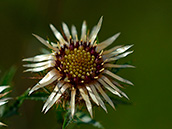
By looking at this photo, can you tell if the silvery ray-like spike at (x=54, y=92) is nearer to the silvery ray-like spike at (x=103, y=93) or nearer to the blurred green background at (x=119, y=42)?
the silvery ray-like spike at (x=103, y=93)

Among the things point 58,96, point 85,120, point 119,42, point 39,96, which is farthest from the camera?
point 119,42

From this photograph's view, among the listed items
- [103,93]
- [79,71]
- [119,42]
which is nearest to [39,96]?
[79,71]

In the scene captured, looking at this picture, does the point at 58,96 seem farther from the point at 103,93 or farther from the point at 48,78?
the point at 103,93

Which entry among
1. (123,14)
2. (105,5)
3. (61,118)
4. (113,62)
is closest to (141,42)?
(123,14)

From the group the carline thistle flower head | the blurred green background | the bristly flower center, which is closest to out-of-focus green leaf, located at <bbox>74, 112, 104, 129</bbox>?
the carline thistle flower head

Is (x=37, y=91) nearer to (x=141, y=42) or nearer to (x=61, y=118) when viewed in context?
(x=61, y=118)

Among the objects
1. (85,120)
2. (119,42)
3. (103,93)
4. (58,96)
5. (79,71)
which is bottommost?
(85,120)
